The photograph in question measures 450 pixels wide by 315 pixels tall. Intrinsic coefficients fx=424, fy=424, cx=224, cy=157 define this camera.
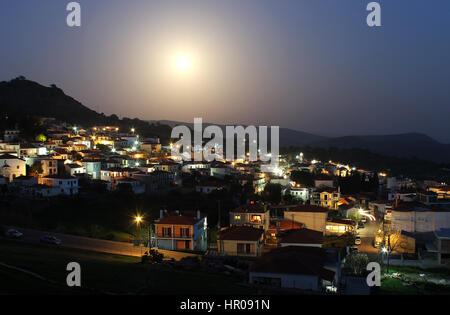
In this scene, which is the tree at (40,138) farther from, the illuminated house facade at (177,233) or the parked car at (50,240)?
the parked car at (50,240)

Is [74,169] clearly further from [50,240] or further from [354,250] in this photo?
[354,250]

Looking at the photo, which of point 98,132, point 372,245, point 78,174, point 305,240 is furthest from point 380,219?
point 98,132

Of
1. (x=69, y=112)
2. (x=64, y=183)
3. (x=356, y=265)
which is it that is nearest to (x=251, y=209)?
(x=356, y=265)

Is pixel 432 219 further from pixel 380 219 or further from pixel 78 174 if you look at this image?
pixel 78 174

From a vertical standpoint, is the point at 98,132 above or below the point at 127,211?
above

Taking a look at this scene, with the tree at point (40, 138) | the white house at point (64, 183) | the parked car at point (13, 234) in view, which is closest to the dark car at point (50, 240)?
the parked car at point (13, 234)

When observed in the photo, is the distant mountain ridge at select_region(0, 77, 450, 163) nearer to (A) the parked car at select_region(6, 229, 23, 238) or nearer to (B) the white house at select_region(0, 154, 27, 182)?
(B) the white house at select_region(0, 154, 27, 182)
